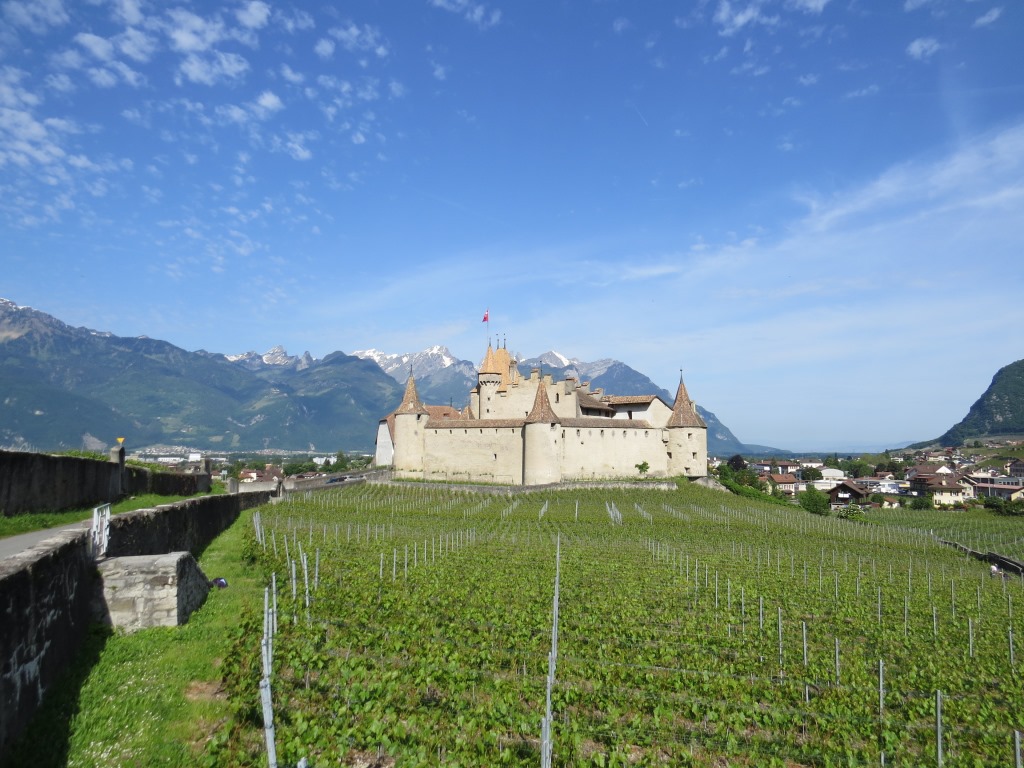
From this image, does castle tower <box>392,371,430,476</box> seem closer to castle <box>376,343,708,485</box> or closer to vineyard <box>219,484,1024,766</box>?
castle <box>376,343,708,485</box>

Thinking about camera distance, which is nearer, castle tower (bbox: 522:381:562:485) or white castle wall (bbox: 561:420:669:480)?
A: castle tower (bbox: 522:381:562:485)

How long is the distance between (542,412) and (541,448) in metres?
3.31

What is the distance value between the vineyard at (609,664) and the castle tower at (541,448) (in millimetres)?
32197

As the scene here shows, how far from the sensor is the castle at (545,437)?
2419 inches

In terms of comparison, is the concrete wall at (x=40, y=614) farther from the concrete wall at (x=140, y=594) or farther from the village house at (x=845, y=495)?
the village house at (x=845, y=495)

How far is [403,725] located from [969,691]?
1136 centimetres

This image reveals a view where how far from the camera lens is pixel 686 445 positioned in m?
68.1

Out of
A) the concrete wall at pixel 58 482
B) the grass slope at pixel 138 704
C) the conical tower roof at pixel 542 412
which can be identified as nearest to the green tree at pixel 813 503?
the conical tower roof at pixel 542 412

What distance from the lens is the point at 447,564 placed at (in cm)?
2272

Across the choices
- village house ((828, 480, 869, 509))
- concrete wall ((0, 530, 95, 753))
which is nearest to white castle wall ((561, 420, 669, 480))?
concrete wall ((0, 530, 95, 753))

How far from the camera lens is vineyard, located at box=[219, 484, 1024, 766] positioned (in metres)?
9.09

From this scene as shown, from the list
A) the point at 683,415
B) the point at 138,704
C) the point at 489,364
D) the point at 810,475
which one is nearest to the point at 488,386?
the point at 489,364

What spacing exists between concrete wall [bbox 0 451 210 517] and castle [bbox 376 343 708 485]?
38498 mm

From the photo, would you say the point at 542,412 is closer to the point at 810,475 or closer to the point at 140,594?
the point at 140,594
